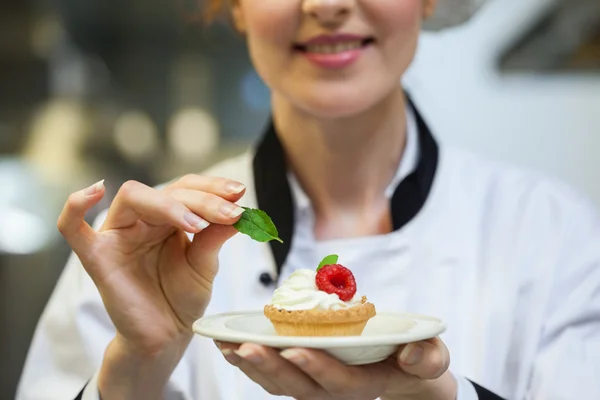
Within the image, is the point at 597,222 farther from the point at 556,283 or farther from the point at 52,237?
the point at 52,237

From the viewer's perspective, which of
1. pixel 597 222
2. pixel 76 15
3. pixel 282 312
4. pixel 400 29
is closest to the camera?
pixel 282 312

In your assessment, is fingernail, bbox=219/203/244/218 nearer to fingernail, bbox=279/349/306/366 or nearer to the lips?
fingernail, bbox=279/349/306/366

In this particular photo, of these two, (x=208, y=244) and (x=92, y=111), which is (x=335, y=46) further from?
(x=92, y=111)

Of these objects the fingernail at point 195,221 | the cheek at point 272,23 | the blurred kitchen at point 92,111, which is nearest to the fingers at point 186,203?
the fingernail at point 195,221

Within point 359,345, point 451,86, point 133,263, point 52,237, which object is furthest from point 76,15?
point 359,345

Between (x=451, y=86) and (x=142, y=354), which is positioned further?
(x=451, y=86)

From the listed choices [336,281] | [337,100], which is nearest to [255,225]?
[336,281]

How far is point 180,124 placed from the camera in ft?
10.3

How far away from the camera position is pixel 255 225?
100cm

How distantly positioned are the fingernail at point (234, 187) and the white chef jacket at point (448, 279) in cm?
43

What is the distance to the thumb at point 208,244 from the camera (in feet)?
3.48

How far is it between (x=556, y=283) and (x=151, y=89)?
6.91 ft

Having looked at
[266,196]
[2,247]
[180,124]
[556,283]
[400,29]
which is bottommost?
[2,247]

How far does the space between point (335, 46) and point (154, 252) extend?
445 millimetres
